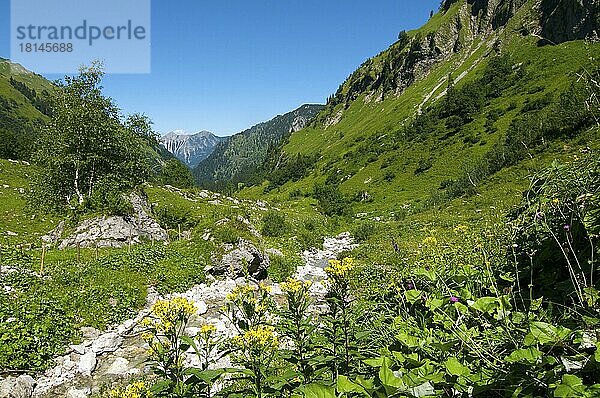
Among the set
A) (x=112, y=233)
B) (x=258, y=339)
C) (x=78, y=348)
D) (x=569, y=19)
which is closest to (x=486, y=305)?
(x=258, y=339)

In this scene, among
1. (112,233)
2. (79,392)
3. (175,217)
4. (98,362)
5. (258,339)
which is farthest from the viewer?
(175,217)

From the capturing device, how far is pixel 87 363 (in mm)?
9016

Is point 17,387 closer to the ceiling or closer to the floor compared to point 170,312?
closer to the floor

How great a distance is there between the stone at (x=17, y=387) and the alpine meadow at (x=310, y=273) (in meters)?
0.06

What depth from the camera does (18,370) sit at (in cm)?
808

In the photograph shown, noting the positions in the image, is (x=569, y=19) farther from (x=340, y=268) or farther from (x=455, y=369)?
(x=455, y=369)

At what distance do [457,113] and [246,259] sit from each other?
8569 centimetres

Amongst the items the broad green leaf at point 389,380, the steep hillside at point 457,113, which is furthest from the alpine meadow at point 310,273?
the steep hillside at point 457,113

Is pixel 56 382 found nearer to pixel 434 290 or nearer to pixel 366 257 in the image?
pixel 434 290

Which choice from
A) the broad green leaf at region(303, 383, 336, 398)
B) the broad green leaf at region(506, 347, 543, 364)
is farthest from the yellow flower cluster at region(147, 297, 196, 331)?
the broad green leaf at region(506, 347, 543, 364)

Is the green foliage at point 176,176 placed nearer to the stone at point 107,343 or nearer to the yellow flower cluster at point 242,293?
the stone at point 107,343

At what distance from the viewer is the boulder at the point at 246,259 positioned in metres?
16.6

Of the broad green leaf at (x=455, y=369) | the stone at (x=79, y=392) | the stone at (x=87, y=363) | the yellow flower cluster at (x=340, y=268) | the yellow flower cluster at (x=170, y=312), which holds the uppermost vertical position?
the yellow flower cluster at (x=340, y=268)

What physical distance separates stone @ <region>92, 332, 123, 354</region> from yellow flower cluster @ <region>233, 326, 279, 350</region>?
8.17 meters
